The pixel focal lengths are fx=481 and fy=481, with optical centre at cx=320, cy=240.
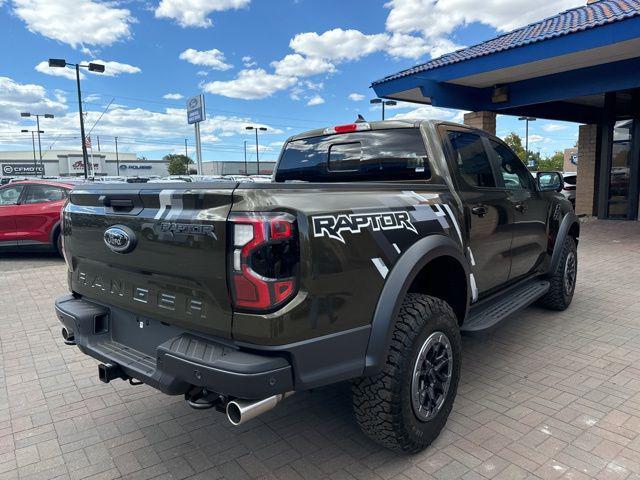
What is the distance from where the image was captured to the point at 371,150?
366 cm

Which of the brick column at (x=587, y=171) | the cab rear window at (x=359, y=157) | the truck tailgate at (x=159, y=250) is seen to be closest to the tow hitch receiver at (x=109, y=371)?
the truck tailgate at (x=159, y=250)

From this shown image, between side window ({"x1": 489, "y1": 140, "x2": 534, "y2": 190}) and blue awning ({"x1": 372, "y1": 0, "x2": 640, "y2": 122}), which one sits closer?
side window ({"x1": 489, "y1": 140, "x2": 534, "y2": 190})

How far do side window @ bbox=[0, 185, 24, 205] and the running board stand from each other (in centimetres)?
957

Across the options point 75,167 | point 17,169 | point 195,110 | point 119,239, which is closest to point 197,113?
point 195,110

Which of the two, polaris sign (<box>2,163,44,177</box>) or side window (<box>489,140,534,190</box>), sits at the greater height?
polaris sign (<box>2,163,44,177</box>)

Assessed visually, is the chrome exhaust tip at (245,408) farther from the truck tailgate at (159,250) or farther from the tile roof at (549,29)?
the tile roof at (549,29)

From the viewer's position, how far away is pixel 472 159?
3744mm

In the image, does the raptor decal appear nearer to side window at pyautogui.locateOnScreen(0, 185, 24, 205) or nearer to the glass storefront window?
side window at pyautogui.locateOnScreen(0, 185, 24, 205)

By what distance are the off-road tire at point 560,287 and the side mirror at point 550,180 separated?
66cm

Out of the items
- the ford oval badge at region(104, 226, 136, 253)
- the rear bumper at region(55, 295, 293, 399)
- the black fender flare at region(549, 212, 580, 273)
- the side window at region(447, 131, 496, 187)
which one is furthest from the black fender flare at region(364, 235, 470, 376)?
the black fender flare at region(549, 212, 580, 273)

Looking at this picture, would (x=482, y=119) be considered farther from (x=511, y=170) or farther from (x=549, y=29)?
(x=511, y=170)

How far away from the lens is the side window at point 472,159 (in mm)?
3576

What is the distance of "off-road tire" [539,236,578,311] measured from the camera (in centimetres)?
511

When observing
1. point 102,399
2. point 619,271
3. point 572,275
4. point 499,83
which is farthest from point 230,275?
point 499,83
